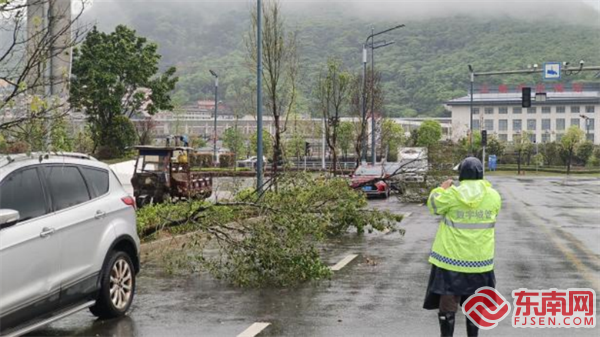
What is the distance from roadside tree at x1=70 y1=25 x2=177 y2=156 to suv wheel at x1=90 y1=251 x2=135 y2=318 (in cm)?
2971

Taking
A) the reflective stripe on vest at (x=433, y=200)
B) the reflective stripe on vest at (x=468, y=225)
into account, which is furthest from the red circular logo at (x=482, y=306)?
the reflective stripe on vest at (x=433, y=200)

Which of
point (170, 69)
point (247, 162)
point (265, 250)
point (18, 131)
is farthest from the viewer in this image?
point (247, 162)

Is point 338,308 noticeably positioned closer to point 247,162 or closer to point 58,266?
point 58,266

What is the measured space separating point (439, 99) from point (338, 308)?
179234 mm

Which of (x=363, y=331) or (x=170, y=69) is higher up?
(x=170, y=69)

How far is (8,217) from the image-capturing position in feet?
20.0

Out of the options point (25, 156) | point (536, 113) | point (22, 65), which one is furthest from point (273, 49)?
point (536, 113)

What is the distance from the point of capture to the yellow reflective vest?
6.26m

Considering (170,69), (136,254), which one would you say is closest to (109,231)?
(136,254)

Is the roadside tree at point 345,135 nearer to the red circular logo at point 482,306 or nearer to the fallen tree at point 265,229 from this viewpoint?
the fallen tree at point 265,229

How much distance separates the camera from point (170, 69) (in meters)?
42.1

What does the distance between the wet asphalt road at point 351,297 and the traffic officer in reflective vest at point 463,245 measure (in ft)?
3.57

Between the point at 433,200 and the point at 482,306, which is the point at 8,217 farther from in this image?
the point at 482,306

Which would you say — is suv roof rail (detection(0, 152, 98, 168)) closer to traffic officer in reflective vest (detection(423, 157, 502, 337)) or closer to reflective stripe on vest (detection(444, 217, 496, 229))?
traffic officer in reflective vest (detection(423, 157, 502, 337))
